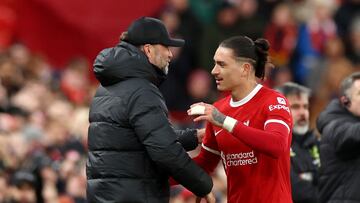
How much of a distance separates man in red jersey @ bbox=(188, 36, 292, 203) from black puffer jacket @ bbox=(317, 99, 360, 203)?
1140mm

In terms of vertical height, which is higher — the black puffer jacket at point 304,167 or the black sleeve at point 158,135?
the black sleeve at point 158,135

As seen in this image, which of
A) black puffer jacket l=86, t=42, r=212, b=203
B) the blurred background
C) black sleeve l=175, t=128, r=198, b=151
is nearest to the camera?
black puffer jacket l=86, t=42, r=212, b=203

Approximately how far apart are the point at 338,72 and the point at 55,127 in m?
4.28

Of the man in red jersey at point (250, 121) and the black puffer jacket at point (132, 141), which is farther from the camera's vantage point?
the man in red jersey at point (250, 121)

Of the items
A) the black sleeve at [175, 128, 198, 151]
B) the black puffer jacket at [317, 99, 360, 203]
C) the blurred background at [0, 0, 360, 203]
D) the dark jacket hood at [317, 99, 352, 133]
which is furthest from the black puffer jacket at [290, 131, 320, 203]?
the blurred background at [0, 0, 360, 203]

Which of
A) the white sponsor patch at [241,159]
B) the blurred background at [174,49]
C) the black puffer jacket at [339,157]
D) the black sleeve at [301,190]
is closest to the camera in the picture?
the white sponsor patch at [241,159]

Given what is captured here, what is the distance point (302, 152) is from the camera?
10914mm

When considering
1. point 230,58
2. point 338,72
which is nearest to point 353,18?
point 338,72

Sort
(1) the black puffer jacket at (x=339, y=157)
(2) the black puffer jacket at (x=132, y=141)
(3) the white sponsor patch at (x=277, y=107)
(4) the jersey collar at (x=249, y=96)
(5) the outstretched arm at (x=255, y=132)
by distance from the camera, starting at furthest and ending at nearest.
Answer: (1) the black puffer jacket at (x=339, y=157) → (4) the jersey collar at (x=249, y=96) → (3) the white sponsor patch at (x=277, y=107) → (2) the black puffer jacket at (x=132, y=141) → (5) the outstretched arm at (x=255, y=132)

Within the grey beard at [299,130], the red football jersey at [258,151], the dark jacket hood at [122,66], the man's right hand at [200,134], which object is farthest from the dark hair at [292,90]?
the dark jacket hood at [122,66]

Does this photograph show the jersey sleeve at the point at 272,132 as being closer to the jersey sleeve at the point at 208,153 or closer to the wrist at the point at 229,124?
the wrist at the point at 229,124

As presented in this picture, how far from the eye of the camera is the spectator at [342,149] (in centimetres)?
1021

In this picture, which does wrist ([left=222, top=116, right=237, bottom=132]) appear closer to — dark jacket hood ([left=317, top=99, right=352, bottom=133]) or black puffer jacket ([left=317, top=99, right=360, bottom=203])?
black puffer jacket ([left=317, top=99, right=360, bottom=203])

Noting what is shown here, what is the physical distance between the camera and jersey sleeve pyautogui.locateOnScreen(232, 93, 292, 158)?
873cm
